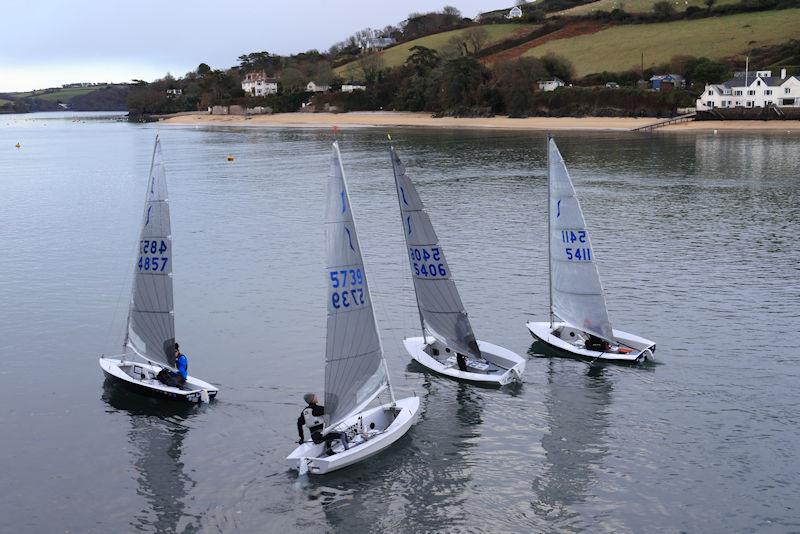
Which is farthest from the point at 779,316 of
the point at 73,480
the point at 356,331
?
the point at 73,480

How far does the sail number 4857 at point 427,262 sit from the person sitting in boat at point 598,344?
7191 mm

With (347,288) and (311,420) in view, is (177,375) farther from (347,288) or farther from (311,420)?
(347,288)

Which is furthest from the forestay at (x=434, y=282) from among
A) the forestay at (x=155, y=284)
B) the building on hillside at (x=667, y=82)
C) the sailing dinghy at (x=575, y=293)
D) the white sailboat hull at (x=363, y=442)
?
the building on hillside at (x=667, y=82)

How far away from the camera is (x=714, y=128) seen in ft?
498

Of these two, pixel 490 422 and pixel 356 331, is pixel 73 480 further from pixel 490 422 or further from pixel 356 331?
pixel 490 422

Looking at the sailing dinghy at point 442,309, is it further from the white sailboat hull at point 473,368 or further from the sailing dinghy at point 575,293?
the sailing dinghy at point 575,293

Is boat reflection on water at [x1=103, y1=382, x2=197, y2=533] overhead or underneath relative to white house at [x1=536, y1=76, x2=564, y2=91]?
underneath

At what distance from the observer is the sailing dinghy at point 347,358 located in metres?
25.9

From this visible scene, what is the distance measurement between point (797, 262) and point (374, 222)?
3126cm

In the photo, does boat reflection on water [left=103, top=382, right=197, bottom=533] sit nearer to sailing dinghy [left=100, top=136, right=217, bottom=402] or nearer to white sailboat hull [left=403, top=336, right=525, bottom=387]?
sailing dinghy [left=100, top=136, right=217, bottom=402]

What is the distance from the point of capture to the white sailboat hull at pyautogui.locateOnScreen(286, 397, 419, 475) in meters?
25.5

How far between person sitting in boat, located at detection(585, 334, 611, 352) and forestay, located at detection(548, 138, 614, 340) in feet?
0.84

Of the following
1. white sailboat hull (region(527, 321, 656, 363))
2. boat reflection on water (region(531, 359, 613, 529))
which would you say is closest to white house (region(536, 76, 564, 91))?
white sailboat hull (region(527, 321, 656, 363))

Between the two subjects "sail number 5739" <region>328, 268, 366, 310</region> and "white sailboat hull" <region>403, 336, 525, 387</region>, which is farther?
"white sailboat hull" <region>403, 336, 525, 387</region>
